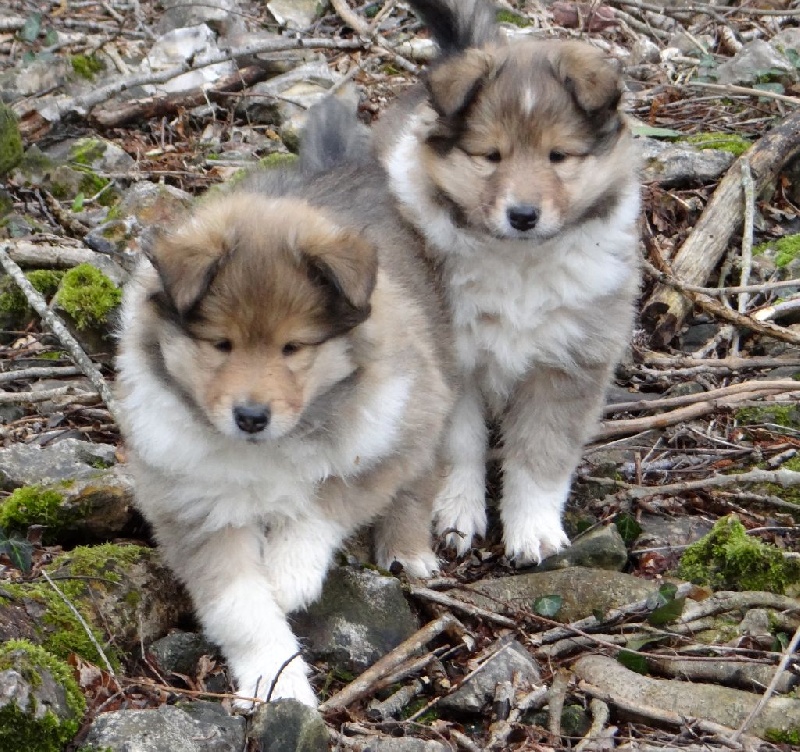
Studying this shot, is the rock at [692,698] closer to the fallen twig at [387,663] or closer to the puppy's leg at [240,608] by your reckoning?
the fallen twig at [387,663]

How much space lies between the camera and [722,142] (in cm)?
756

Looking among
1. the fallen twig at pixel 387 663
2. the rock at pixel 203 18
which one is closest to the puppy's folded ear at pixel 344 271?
the fallen twig at pixel 387 663

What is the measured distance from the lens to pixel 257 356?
361 cm

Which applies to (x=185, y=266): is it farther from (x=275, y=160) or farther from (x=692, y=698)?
(x=275, y=160)

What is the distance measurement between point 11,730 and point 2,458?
6.42 feet

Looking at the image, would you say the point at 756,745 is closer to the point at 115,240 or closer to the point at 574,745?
the point at 574,745

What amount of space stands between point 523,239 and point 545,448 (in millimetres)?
1068

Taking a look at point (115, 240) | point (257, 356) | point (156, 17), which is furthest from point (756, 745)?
point (156, 17)

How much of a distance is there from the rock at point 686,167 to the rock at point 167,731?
16.4 feet

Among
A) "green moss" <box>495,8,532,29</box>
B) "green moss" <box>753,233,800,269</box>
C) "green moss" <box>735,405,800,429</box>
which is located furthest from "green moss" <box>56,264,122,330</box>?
"green moss" <box>495,8,532,29</box>

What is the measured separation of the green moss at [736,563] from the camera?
4.46 metres

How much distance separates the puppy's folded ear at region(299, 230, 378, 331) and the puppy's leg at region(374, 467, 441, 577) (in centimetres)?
113

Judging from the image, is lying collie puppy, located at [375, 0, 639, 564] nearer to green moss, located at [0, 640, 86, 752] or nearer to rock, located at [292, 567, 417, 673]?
rock, located at [292, 567, 417, 673]

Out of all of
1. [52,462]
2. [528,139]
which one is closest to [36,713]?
[52,462]
